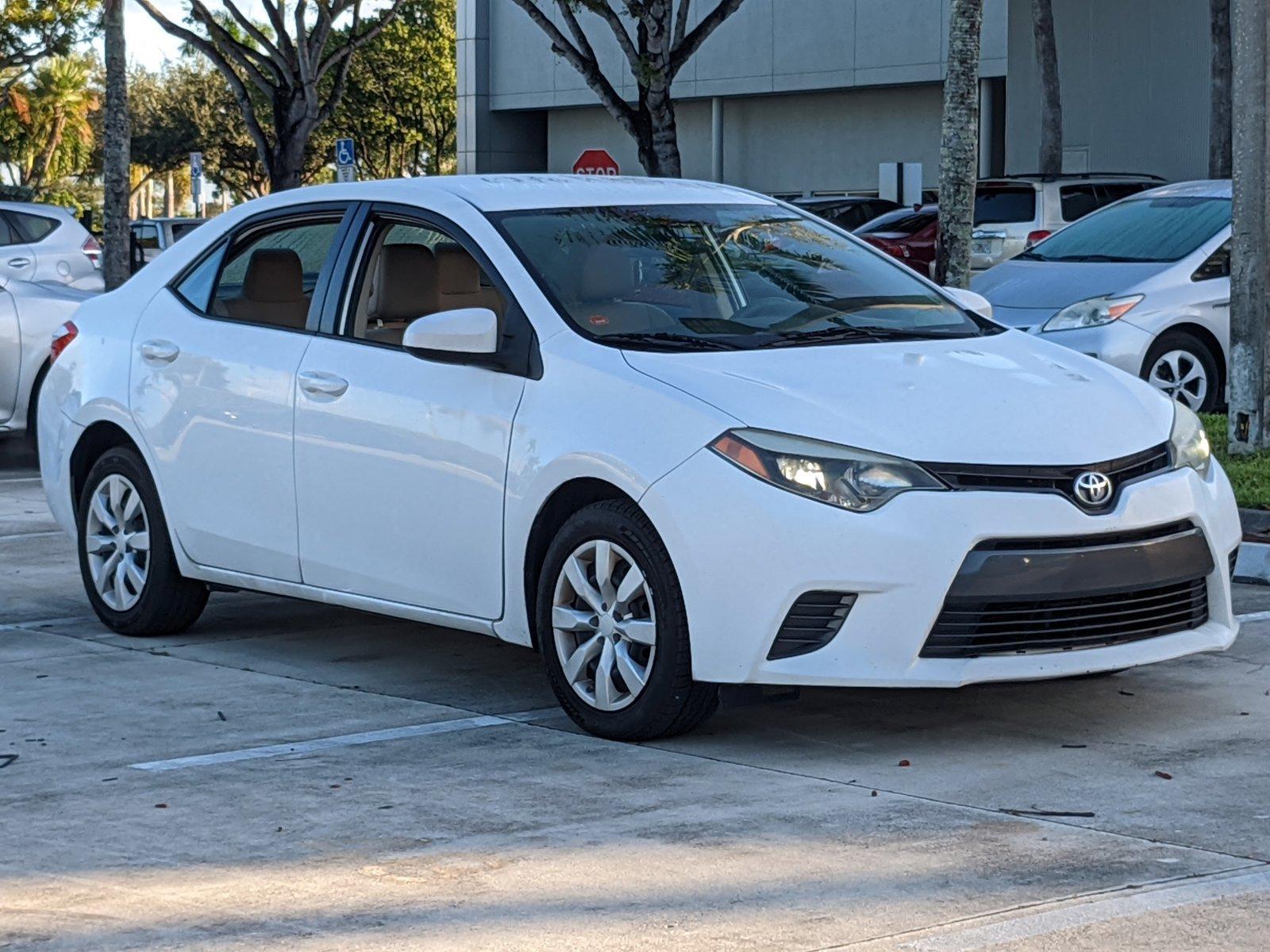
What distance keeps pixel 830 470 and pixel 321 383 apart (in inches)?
80.5

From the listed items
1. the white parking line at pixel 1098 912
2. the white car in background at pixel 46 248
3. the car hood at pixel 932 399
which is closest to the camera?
the white parking line at pixel 1098 912

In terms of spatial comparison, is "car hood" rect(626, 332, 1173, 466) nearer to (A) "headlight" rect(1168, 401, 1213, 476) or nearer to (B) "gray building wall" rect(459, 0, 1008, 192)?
(A) "headlight" rect(1168, 401, 1213, 476)

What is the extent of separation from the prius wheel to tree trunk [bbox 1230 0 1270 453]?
2161 mm

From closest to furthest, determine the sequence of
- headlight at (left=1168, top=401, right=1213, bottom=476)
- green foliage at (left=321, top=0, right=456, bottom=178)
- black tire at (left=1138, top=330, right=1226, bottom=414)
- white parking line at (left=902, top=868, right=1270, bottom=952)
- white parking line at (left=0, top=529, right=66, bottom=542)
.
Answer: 1. white parking line at (left=902, top=868, right=1270, bottom=952)
2. headlight at (left=1168, top=401, right=1213, bottom=476)
3. white parking line at (left=0, top=529, right=66, bottom=542)
4. black tire at (left=1138, top=330, right=1226, bottom=414)
5. green foliage at (left=321, top=0, right=456, bottom=178)

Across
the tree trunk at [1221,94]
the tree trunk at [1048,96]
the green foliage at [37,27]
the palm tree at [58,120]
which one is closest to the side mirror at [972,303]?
the tree trunk at [1221,94]

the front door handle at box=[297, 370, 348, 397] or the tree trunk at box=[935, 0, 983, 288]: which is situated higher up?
the tree trunk at box=[935, 0, 983, 288]

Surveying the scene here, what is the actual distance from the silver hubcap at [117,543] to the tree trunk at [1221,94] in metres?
23.2

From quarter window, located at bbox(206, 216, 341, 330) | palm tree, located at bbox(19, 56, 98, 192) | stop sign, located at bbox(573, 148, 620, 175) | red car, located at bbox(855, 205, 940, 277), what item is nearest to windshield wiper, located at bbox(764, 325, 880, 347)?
quarter window, located at bbox(206, 216, 341, 330)

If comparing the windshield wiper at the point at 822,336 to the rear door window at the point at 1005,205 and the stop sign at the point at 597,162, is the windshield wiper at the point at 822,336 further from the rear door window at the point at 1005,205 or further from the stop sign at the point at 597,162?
the rear door window at the point at 1005,205

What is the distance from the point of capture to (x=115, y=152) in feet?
86.1

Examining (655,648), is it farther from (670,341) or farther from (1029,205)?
(1029,205)

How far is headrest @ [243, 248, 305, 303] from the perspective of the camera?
7656mm

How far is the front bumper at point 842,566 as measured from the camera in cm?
571

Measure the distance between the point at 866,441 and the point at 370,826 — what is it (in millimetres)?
1645
